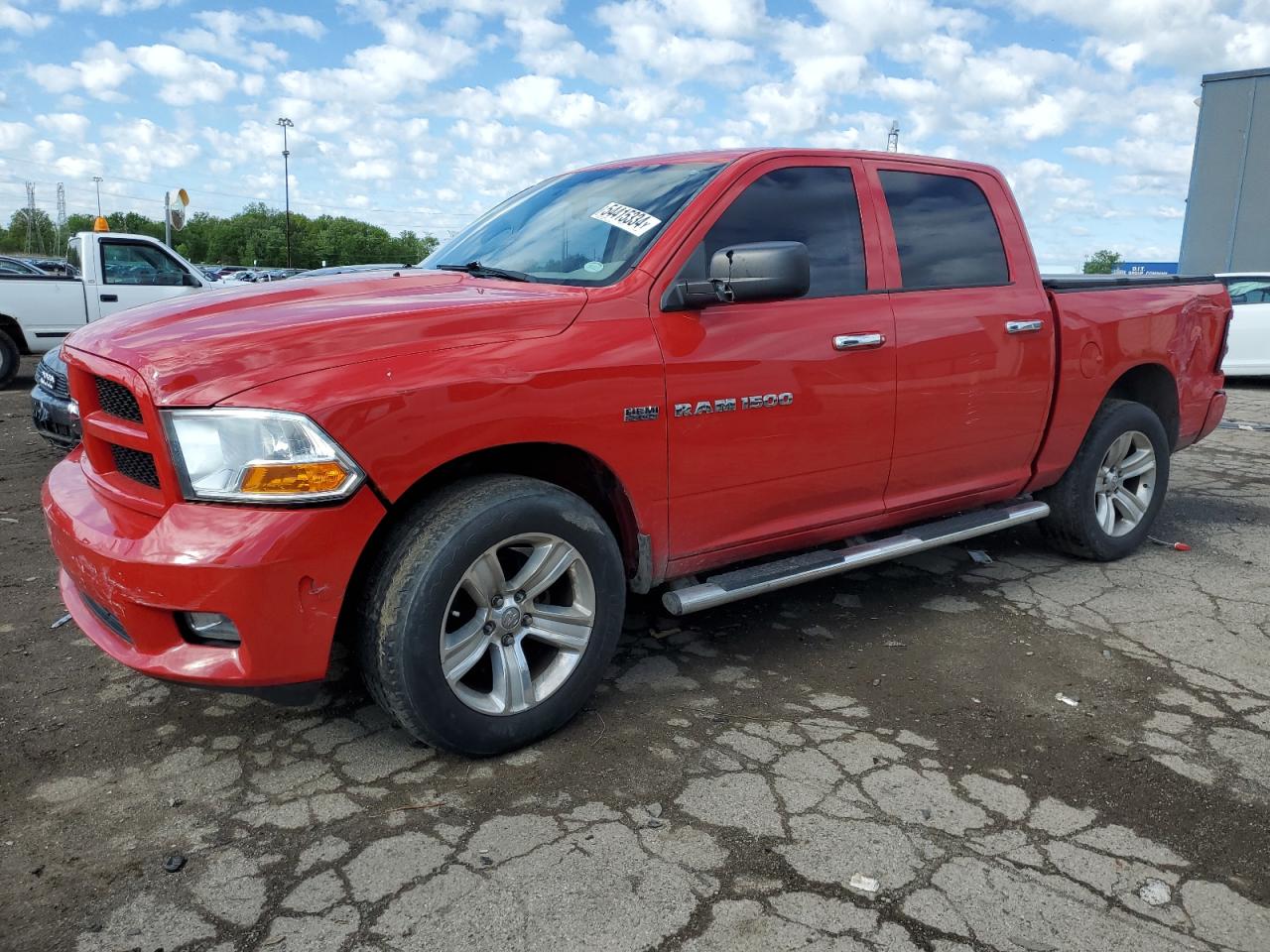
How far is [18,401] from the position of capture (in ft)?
36.1

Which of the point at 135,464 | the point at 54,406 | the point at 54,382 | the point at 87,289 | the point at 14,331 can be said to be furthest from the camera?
the point at 14,331

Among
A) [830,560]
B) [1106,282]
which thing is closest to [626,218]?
[830,560]

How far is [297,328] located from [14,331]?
11.2 meters

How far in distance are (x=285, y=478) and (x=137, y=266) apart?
35.0 feet

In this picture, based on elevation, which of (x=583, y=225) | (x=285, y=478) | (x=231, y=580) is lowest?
(x=231, y=580)

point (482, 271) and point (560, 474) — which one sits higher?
point (482, 271)

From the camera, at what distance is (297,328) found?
2668 millimetres

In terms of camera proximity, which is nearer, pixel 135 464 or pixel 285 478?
pixel 285 478

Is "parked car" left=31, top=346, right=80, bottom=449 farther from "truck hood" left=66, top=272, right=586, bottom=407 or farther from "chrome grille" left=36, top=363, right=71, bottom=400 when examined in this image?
"truck hood" left=66, top=272, right=586, bottom=407

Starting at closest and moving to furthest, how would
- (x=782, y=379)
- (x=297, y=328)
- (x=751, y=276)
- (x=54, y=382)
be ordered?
(x=297, y=328) < (x=751, y=276) < (x=782, y=379) < (x=54, y=382)

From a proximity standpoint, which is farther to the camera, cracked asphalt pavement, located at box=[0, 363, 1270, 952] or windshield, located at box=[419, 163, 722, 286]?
windshield, located at box=[419, 163, 722, 286]

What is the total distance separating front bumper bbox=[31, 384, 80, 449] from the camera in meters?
6.17

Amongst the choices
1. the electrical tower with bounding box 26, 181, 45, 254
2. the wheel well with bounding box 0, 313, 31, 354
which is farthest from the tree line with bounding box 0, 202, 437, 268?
the wheel well with bounding box 0, 313, 31, 354

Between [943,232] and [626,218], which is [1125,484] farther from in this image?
[626,218]
